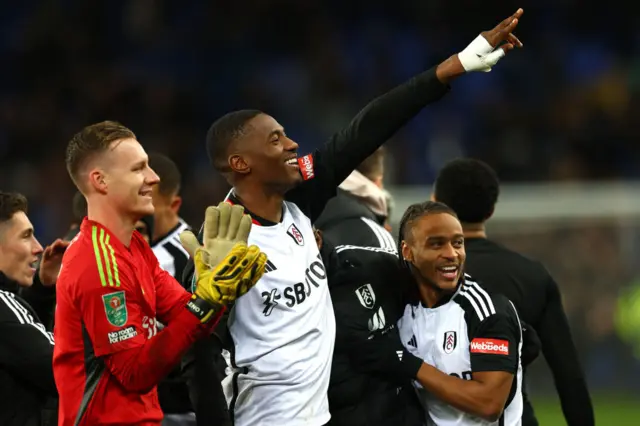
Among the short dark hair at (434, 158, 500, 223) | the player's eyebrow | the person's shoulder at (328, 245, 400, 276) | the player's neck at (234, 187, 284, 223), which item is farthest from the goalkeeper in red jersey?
the short dark hair at (434, 158, 500, 223)

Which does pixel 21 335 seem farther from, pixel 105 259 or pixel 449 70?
pixel 449 70

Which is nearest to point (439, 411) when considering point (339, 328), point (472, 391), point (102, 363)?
point (472, 391)

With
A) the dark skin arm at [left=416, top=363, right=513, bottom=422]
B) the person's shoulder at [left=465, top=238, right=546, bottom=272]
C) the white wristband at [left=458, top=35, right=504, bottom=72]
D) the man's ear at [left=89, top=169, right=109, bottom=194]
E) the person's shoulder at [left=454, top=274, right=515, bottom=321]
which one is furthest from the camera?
the person's shoulder at [left=465, top=238, right=546, bottom=272]

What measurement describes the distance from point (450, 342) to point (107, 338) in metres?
1.41

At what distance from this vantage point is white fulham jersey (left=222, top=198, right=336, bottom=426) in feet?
12.3

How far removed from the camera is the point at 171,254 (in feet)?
17.9

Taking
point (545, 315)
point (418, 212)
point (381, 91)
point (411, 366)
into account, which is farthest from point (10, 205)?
point (381, 91)

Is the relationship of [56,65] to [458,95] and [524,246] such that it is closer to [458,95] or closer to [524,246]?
[458,95]

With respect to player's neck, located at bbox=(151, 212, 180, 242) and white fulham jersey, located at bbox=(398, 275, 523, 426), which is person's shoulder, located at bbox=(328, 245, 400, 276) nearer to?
white fulham jersey, located at bbox=(398, 275, 523, 426)

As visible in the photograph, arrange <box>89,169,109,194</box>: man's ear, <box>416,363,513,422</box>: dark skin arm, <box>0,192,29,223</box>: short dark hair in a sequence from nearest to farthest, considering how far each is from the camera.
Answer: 1. <box>89,169,109,194</box>: man's ear
2. <box>416,363,513,422</box>: dark skin arm
3. <box>0,192,29,223</box>: short dark hair

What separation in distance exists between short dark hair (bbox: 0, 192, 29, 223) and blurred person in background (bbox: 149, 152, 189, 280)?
1058mm

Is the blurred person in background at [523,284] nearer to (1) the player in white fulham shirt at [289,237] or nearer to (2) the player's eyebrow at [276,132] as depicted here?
(1) the player in white fulham shirt at [289,237]

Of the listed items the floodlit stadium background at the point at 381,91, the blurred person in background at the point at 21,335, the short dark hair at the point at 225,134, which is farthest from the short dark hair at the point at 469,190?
the floodlit stadium background at the point at 381,91

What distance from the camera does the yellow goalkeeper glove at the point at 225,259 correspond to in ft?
11.0
